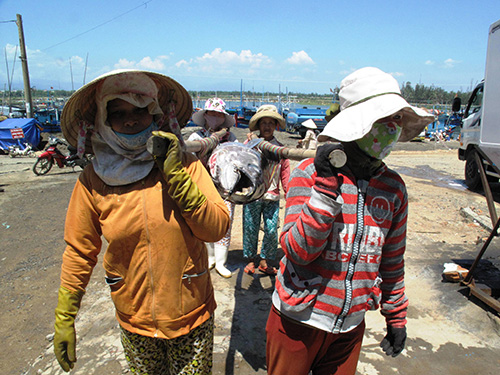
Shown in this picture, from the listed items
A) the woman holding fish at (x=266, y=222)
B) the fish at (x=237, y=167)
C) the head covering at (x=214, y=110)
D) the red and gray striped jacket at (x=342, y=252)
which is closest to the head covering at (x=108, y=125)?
the fish at (x=237, y=167)

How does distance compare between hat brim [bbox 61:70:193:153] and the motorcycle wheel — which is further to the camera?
the motorcycle wheel

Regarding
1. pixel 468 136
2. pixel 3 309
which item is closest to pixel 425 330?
pixel 3 309

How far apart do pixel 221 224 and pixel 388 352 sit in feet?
3.65

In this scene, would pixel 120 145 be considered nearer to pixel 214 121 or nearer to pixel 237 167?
pixel 237 167

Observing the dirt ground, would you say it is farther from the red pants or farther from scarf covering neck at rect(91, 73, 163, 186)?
scarf covering neck at rect(91, 73, 163, 186)

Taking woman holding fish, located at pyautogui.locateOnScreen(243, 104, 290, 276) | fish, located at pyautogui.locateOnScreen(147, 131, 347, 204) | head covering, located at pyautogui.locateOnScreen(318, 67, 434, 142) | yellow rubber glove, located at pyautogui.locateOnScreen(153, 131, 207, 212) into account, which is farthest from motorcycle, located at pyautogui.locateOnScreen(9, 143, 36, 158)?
head covering, located at pyautogui.locateOnScreen(318, 67, 434, 142)

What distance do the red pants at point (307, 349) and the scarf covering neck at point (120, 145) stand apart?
38.5 inches

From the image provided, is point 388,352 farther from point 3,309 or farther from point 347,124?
point 3,309

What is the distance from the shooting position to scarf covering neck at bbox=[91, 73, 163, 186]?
4.94 feet

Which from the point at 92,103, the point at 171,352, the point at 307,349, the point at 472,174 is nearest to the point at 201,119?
the point at 92,103

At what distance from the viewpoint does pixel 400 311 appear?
1.71 metres

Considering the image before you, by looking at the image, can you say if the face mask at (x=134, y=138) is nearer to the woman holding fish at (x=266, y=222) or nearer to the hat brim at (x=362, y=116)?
the hat brim at (x=362, y=116)

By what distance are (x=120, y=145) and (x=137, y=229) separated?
396mm

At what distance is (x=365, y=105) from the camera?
142 cm
